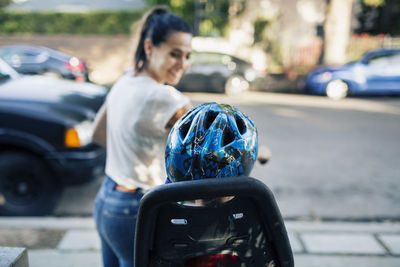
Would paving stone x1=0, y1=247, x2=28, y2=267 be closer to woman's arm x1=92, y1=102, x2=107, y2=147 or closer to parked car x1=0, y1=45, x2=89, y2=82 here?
woman's arm x1=92, y1=102, x2=107, y2=147

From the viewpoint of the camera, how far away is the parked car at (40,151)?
3531mm

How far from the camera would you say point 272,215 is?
93 cm

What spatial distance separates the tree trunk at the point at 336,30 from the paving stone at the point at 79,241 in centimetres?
1258

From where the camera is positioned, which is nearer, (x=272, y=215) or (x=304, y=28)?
(x=272, y=215)

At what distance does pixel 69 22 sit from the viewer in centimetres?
1994

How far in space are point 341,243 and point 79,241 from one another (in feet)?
7.00

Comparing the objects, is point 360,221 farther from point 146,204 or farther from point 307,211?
point 146,204

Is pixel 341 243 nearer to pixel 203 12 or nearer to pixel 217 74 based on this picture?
pixel 217 74

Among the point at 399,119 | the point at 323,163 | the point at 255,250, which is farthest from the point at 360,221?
the point at 399,119

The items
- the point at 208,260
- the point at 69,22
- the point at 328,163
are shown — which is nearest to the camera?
the point at 208,260

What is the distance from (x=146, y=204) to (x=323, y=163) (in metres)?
5.08

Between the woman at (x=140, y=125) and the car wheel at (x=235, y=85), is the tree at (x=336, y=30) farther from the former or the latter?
the woman at (x=140, y=125)

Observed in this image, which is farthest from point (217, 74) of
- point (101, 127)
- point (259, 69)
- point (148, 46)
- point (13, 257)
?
point (13, 257)

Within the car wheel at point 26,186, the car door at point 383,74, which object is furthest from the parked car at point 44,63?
the car wheel at point 26,186
